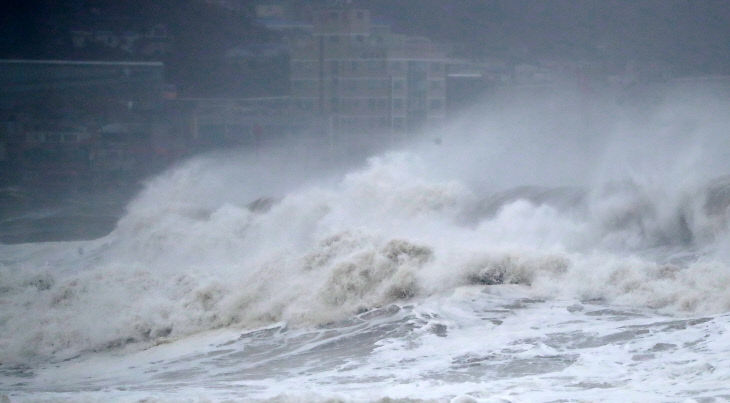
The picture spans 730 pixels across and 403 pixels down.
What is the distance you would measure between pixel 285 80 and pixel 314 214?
9091 millimetres

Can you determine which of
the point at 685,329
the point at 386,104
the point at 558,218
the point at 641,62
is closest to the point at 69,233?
the point at 386,104

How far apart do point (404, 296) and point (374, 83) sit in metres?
12.2

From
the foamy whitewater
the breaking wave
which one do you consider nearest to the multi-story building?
the breaking wave

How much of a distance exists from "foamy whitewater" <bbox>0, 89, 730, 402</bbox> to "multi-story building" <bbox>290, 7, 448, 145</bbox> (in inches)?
179

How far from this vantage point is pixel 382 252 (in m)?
8.88

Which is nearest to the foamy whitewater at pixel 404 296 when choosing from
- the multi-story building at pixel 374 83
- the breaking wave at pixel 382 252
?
the breaking wave at pixel 382 252

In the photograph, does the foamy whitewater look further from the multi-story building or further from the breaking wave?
the multi-story building

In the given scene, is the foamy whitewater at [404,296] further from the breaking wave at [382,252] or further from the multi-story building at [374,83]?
the multi-story building at [374,83]

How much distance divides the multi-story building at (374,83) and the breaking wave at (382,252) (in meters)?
3.32

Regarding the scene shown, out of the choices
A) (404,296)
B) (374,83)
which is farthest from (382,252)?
(374,83)

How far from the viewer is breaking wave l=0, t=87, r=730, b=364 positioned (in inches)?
319

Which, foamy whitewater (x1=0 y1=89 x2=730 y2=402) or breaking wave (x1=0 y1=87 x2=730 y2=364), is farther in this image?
breaking wave (x1=0 y1=87 x2=730 y2=364)

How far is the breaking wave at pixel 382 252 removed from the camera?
319 inches

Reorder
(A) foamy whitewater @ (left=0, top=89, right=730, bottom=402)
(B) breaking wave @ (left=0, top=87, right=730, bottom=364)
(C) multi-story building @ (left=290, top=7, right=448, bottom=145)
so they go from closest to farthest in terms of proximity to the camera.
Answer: (A) foamy whitewater @ (left=0, top=89, right=730, bottom=402) < (B) breaking wave @ (left=0, top=87, right=730, bottom=364) < (C) multi-story building @ (left=290, top=7, right=448, bottom=145)
